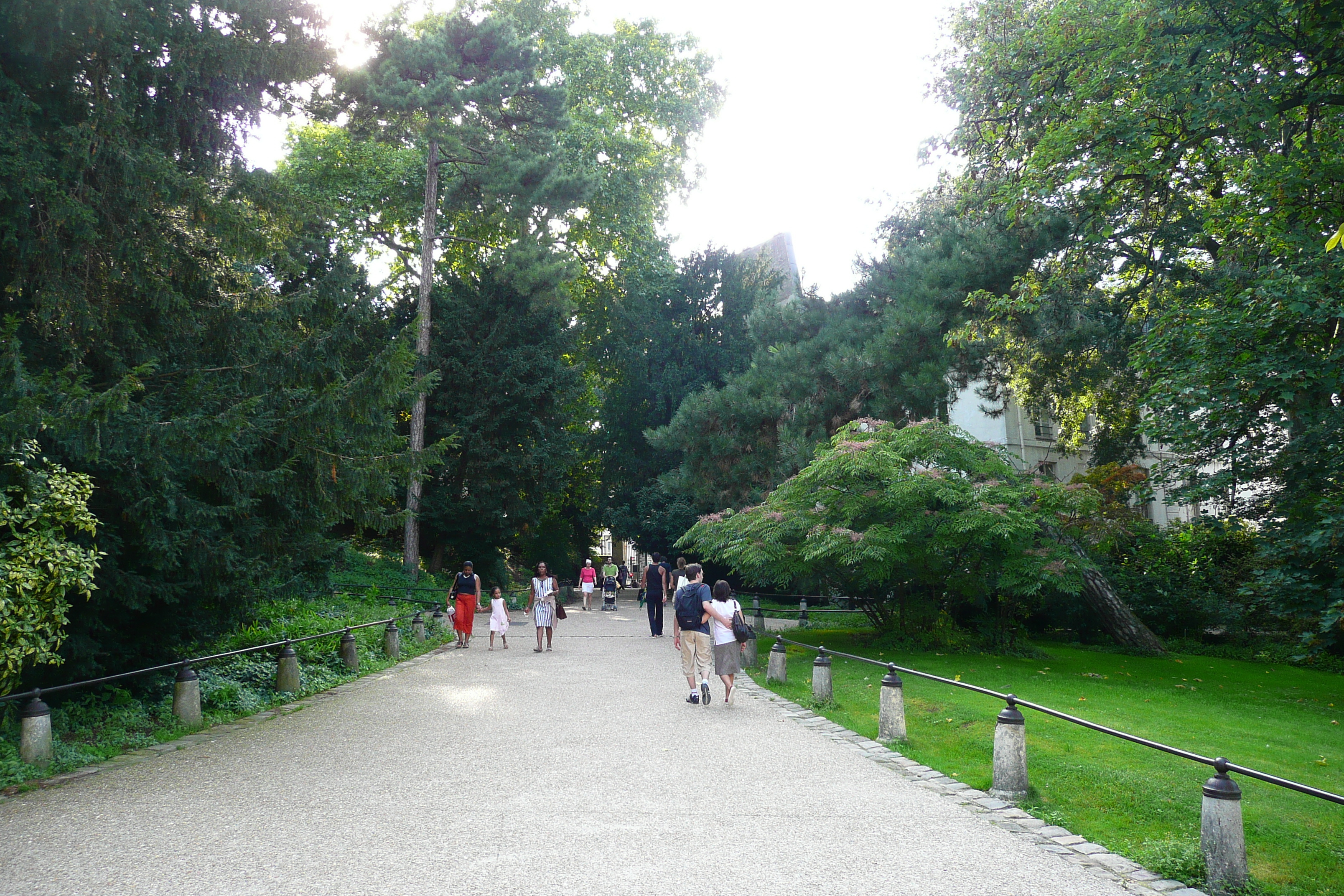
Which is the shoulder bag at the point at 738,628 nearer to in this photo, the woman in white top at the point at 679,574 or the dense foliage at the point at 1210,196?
the woman in white top at the point at 679,574

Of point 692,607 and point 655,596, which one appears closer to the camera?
point 692,607

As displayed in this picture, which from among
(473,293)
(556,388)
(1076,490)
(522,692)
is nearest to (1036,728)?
(522,692)

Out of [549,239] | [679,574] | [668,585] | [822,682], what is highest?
[549,239]

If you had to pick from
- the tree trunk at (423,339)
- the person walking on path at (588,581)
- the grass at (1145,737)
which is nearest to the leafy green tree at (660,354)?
the person walking on path at (588,581)

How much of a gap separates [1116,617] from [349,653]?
1625 centimetres

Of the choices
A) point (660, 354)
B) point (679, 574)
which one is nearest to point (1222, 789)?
point (679, 574)

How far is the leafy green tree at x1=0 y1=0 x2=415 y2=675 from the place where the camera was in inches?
328

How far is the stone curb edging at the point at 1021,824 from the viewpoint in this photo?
536 centimetres

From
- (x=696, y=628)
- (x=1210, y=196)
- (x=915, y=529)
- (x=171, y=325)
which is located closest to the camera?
(x=171, y=325)

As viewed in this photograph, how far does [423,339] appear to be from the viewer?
30719 millimetres

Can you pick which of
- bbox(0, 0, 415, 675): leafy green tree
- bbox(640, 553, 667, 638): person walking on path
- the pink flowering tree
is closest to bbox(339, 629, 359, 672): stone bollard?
bbox(0, 0, 415, 675): leafy green tree

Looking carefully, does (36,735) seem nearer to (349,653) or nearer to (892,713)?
(349,653)

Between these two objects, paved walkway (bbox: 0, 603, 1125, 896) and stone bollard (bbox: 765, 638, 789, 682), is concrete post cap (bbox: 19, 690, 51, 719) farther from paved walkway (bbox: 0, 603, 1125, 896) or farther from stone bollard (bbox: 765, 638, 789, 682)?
stone bollard (bbox: 765, 638, 789, 682)

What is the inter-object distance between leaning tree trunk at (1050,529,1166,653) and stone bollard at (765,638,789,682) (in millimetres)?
9463
